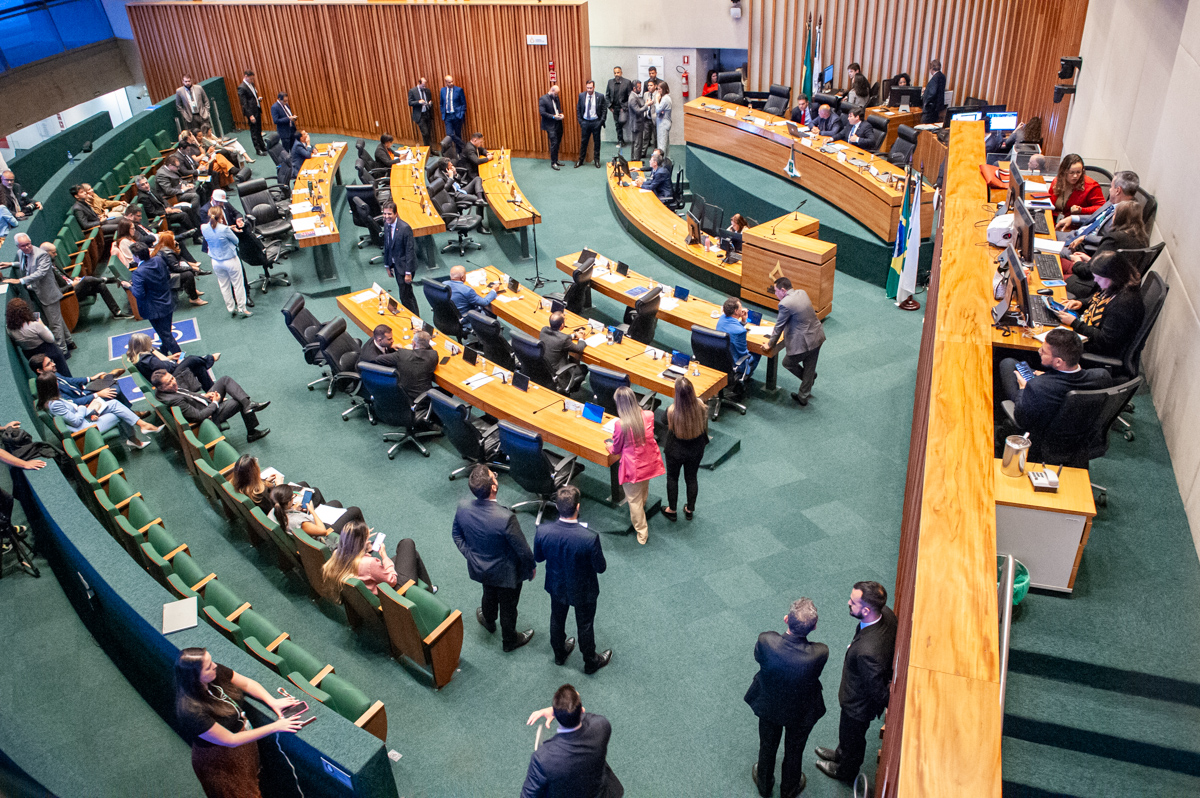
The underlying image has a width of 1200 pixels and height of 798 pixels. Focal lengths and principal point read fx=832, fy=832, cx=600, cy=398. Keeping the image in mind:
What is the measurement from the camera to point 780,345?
799cm

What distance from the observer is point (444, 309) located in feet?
29.3

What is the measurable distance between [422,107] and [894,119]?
8.45 m

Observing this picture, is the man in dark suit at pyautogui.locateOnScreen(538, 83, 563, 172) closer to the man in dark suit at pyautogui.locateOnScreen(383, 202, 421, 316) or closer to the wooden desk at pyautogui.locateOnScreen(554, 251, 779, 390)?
the wooden desk at pyautogui.locateOnScreen(554, 251, 779, 390)

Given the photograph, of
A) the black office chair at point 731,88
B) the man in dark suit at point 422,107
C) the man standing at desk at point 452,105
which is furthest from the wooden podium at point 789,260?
the man in dark suit at point 422,107

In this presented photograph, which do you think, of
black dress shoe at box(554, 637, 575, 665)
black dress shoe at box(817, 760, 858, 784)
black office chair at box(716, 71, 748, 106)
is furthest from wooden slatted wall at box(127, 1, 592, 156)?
black dress shoe at box(817, 760, 858, 784)

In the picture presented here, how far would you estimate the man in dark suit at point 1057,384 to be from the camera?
4590 millimetres

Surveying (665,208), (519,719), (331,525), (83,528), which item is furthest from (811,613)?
(665,208)

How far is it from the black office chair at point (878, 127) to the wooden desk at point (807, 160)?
854 millimetres

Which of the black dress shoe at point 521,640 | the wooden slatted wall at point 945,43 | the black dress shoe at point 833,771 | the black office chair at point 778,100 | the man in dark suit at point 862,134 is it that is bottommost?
the black dress shoe at point 833,771

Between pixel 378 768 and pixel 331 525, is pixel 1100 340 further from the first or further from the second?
pixel 331 525

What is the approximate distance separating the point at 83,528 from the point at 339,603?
1.63 metres

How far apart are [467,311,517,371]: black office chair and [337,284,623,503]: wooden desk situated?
1.11ft

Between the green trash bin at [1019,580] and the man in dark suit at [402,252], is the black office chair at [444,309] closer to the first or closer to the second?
the man in dark suit at [402,252]

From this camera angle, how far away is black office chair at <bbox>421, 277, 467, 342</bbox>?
8828 millimetres
